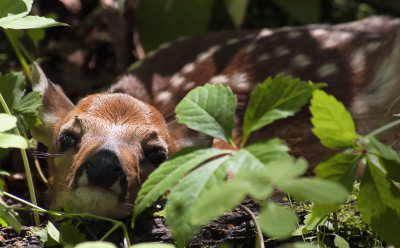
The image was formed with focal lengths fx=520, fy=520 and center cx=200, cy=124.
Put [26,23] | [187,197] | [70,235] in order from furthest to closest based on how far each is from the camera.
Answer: [70,235] → [26,23] → [187,197]

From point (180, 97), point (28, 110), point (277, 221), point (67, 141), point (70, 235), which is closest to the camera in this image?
point (277, 221)

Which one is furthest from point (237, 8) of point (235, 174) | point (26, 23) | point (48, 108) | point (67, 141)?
point (235, 174)

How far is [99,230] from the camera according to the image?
1.99 meters

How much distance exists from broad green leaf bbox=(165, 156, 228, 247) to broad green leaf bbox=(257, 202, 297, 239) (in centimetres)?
24

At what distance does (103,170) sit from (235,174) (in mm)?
920

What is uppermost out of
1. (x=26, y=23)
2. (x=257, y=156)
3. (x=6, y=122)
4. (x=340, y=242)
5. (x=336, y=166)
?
(x=26, y=23)

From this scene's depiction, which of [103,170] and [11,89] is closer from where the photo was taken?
[103,170]

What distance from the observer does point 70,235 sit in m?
1.81

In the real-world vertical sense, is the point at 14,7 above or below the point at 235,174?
above

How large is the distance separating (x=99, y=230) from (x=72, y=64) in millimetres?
2705

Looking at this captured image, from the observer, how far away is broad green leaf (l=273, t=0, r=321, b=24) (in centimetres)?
446

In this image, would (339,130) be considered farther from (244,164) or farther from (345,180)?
(244,164)

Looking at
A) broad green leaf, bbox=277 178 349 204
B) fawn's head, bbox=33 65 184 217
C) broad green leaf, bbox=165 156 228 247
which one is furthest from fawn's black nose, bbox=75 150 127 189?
broad green leaf, bbox=277 178 349 204

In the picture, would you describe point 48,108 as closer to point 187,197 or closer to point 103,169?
point 103,169
